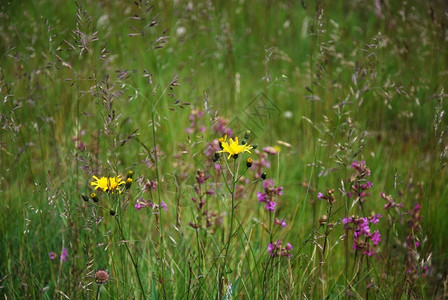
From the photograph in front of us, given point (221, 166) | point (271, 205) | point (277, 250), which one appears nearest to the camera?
point (221, 166)

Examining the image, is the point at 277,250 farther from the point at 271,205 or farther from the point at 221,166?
the point at 221,166

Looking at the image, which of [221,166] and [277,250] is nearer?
[221,166]

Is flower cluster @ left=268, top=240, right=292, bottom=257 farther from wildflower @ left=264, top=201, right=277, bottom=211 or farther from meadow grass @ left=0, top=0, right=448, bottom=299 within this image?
wildflower @ left=264, top=201, right=277, bottom=211

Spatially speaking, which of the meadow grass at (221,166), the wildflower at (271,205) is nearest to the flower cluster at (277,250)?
the meadow grass at (221,166)

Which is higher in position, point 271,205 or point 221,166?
point 221,166

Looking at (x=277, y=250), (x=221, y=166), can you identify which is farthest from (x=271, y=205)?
(x=221, y=166)

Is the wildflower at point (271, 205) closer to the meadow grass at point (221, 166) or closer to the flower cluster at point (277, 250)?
the meadow grass at point (221, 166)

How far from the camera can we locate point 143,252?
189 cm

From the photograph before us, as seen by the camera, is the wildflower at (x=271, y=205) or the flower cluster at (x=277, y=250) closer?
the flower cluster at (x=277, y=250)

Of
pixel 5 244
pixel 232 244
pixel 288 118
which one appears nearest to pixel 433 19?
pixel 288 118

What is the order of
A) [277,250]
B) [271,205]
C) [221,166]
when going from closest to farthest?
[221,166]
[277,250]
[271,205]

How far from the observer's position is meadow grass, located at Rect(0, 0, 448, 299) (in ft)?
5.40

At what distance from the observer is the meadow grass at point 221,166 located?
1.65 meters

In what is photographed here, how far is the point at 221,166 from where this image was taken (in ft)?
5.15
